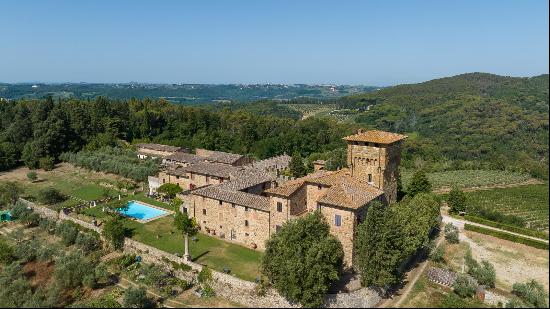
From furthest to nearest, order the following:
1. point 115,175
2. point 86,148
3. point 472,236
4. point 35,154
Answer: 1. point 86,148
2. point 35,154
3. point 115,175
4. point 472,236

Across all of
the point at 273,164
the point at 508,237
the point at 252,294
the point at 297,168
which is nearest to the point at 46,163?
the point at 273,164

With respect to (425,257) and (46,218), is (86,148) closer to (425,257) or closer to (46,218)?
(46,218)

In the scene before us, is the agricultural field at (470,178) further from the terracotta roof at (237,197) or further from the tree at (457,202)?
the terracotta roof at (237,197)

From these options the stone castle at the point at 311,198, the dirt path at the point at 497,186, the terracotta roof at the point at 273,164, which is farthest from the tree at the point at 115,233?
the dirt path at the point at 497,186

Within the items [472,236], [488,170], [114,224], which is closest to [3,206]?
[114,224]

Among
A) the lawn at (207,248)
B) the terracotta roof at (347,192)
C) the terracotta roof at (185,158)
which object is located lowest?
the lawn at (207,248)

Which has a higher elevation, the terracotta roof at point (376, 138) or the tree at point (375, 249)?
the terracotta roof at point (376, 138)
